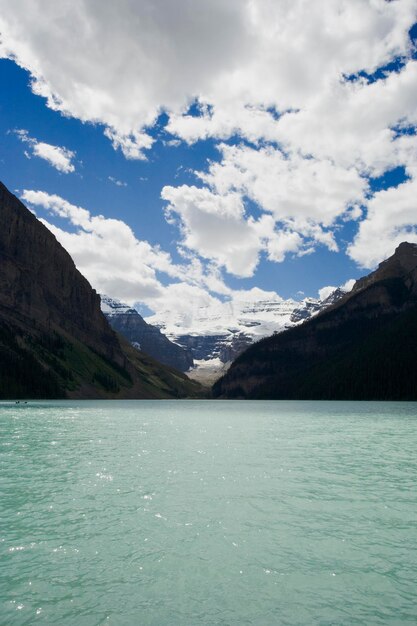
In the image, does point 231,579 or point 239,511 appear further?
point 239,511

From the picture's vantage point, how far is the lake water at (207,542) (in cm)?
1380

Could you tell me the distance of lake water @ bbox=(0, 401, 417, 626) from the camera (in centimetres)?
1380

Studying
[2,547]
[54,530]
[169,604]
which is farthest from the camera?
[54,530]

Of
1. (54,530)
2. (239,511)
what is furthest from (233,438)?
(54,530)

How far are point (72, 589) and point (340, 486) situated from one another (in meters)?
20.1

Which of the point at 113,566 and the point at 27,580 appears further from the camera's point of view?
the point at 113,566

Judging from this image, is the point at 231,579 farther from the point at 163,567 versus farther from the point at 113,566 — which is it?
the point at 113,566

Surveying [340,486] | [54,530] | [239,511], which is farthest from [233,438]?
[54,530]

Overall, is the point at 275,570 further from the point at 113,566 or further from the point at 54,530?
the point at 54,530

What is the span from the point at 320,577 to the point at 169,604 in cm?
552

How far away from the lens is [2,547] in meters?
18.6

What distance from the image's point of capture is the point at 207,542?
774 inches

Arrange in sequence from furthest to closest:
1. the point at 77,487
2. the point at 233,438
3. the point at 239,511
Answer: the point at 233,438
the point at 77,487
the point at 239,511

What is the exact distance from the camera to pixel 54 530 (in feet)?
68.5
